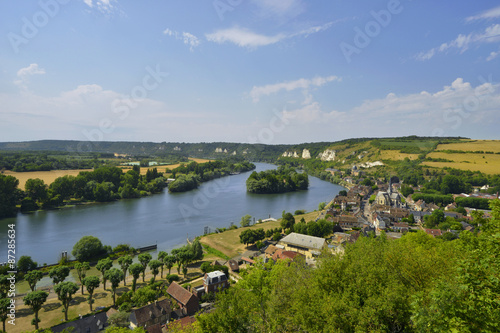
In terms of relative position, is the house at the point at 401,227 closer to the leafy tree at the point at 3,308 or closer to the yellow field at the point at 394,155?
the leafy tree at the point at 3,308

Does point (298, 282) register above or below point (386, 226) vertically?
above

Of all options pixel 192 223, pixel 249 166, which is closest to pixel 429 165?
pixel 249 166

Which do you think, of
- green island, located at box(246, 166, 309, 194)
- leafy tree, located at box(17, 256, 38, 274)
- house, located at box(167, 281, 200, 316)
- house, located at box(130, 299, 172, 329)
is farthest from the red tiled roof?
green island, located at box(246, 166, 309, 194)

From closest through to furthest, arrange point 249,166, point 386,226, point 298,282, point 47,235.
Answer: point 298,282 < point 47,235 < point 386,226 < point 249,166

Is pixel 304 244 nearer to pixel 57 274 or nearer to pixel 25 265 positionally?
pixel 57 274

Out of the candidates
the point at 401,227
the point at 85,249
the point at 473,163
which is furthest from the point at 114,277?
the point at 473,163

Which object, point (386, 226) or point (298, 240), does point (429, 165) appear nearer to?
point (386, 226)

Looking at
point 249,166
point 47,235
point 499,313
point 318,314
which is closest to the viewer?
point 499,313
